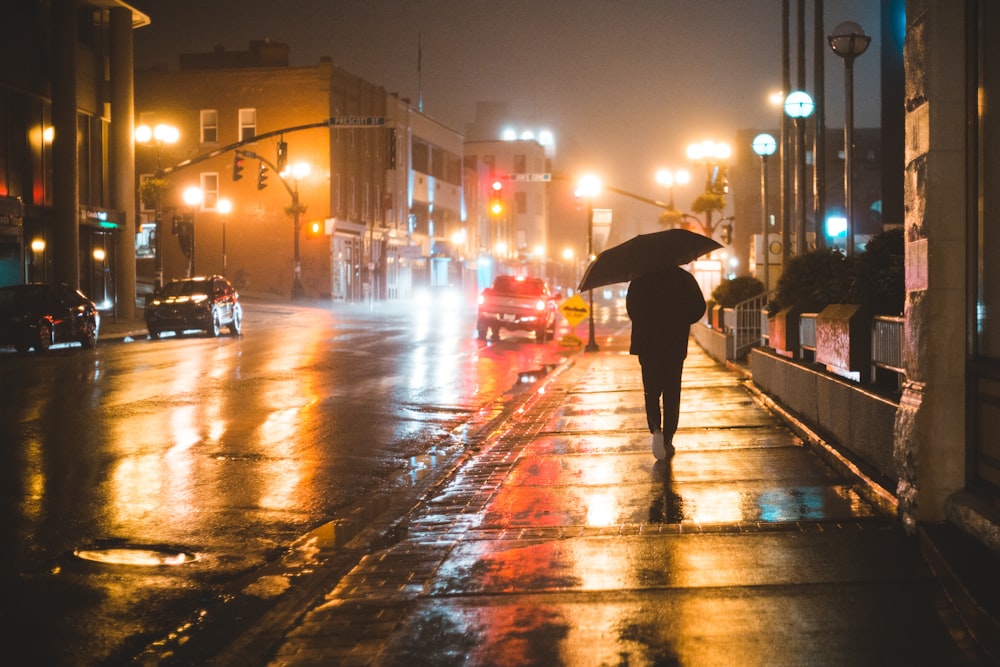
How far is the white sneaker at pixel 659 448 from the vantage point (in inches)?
380

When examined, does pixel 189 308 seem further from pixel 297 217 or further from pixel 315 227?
pixel 297 217

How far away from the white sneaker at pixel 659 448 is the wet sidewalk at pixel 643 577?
0.31 feet

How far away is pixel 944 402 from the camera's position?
6586 mm

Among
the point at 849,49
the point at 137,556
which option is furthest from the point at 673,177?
the point at 137,556

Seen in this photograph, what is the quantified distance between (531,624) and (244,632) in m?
1.34

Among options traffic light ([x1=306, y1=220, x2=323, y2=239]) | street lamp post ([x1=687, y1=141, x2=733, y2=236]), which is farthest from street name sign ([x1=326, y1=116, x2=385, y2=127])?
traffic light ([x1=306, y1=220, x2=323, y2=239])

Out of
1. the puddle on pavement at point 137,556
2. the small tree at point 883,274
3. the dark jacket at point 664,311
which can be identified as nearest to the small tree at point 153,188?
the dark jacket at point 664,311

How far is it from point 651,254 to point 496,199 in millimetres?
26167

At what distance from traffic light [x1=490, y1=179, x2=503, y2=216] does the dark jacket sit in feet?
84.2

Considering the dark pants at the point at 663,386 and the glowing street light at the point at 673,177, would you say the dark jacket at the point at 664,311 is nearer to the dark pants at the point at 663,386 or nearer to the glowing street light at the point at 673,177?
the dark pants at the point at 663,386

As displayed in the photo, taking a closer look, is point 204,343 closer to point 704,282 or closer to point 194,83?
point 704,282

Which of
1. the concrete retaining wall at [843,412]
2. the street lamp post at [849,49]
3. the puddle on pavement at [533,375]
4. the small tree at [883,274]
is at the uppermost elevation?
the street lamp post at [849,49]

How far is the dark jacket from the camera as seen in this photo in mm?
9711

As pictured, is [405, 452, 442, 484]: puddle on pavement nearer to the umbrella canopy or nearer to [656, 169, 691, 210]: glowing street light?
the umbrella canopy
